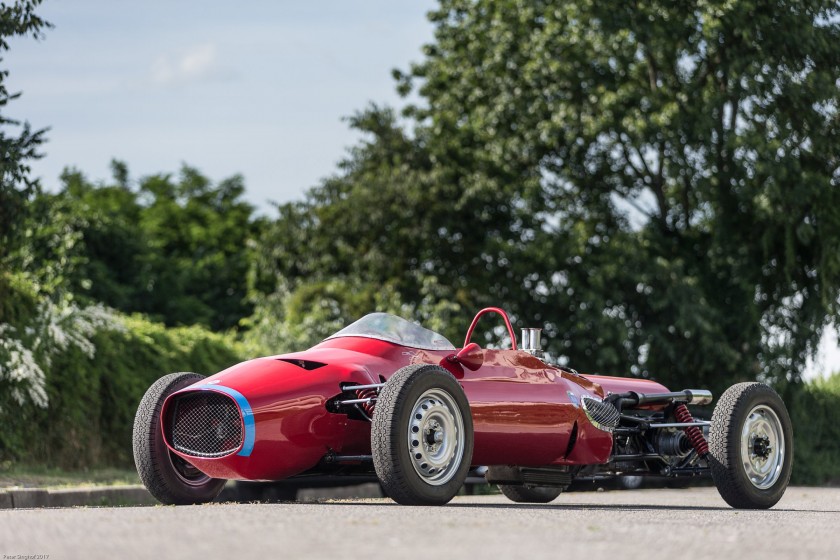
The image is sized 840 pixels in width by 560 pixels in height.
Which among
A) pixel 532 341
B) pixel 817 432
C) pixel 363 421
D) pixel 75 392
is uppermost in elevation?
pixel 532 341

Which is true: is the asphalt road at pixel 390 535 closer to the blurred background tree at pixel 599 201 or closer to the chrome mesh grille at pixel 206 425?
the chrome mesh grille at pixel 206 425

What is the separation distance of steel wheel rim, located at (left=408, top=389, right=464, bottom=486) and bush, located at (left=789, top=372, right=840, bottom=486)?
57.7ft

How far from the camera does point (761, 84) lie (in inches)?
1051

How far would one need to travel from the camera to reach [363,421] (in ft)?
31.8

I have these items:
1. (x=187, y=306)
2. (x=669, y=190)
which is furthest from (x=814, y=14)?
(x=187, y=306)

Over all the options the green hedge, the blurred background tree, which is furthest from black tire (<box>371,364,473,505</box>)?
the blurred background tree

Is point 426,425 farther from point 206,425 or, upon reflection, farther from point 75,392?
point 75,392

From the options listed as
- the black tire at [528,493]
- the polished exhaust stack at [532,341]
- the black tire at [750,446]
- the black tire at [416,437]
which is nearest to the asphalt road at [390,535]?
the black tire at [416,437]

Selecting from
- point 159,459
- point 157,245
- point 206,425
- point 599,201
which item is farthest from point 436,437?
point 157,245

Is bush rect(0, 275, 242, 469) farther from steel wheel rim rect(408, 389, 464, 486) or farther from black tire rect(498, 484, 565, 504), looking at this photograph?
steel wheel rim rect(408, 389, 464, 486)

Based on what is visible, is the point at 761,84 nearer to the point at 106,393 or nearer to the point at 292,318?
the point at 292,318

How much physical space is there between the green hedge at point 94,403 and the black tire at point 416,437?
8641 millimetres

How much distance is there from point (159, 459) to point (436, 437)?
2031 millimetres

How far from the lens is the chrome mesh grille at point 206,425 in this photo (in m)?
9.27
